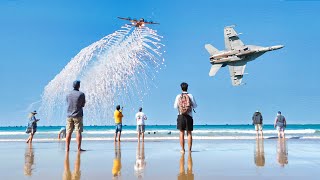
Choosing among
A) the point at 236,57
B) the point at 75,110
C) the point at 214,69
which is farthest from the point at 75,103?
the point at 236,57

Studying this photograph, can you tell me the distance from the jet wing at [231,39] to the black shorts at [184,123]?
18.5 meters

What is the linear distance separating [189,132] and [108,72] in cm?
1159

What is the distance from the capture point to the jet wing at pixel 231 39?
28663 mm

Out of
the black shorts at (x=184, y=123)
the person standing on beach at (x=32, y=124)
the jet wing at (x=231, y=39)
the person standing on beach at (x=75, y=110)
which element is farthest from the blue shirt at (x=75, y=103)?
the jet wing at (x=231, y=39)

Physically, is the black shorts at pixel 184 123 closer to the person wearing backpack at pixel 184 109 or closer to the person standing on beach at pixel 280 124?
the person wearing backpack at pixel 184 109

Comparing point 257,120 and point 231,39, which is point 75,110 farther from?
point 231,39

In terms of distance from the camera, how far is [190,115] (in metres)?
10.7

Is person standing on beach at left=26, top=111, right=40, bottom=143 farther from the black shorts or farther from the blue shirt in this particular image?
the black shorts

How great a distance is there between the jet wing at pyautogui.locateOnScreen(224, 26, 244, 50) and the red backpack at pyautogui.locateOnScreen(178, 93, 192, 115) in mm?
18450

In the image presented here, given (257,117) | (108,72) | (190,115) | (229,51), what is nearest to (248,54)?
(229,51)

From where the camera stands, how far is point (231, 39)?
29453 millimetres

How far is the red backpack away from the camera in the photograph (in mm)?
10516

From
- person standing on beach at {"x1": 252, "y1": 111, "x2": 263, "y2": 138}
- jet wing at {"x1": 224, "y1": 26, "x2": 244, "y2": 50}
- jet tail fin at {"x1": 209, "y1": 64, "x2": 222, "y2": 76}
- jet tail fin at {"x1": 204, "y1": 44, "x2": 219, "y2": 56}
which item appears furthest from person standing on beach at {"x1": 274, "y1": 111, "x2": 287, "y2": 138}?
jet tail fin at {"x1": 204, "y1": 44, "x2": 219, "y2": 56}

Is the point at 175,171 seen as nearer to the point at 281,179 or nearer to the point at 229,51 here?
the point at 281,179
